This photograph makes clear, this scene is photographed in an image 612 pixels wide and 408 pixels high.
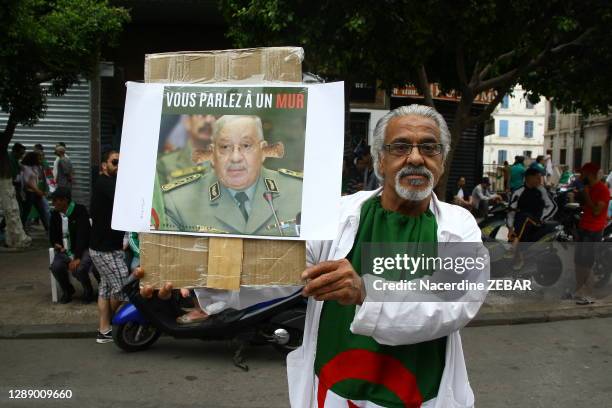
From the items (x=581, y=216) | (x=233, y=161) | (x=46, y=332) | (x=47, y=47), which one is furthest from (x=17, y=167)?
(x=233, y=161)

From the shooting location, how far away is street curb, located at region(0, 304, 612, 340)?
605 centimetres

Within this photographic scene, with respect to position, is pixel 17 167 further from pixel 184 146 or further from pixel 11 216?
pixel 184 146

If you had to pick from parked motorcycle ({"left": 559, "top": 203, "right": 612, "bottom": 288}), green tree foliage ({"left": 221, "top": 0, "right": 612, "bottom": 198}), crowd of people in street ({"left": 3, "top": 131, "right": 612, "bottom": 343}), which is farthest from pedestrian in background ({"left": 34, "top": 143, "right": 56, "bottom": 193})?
parked motorcycle ({"left": 559, "top": 203, "right": 612, "bottom": 288})

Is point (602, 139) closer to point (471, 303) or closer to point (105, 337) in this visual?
point (105, 337)

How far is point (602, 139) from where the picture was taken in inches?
1297

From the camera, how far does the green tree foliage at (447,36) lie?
21.5 feet

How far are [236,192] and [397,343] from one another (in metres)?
0.62

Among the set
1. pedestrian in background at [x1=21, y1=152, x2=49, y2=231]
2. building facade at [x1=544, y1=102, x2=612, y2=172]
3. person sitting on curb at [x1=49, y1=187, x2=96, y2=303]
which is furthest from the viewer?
building facade at [x1=544, y1=102, x2=612, y2=172]

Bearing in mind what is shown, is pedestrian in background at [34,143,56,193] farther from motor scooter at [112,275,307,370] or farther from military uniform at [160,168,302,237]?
military uniform at [160,168,302,237]

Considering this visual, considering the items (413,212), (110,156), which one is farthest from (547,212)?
(413,212)

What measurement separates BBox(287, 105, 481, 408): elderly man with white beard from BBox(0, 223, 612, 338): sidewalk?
13.5 feet

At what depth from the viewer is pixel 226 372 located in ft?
16.4

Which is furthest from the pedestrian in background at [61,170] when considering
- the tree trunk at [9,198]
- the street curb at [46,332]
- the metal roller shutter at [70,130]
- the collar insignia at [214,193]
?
the collar insignia at [214,193]

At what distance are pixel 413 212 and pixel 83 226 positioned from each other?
5.15m
